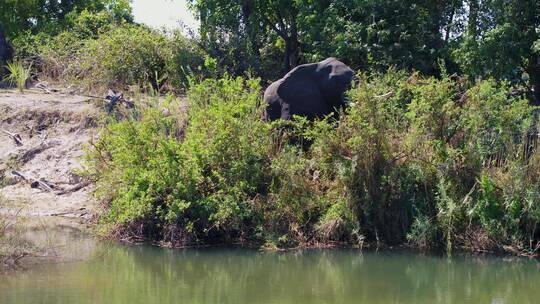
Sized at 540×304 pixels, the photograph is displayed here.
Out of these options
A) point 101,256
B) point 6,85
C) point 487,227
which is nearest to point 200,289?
point 101,256

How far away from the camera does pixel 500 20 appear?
17.9 meters

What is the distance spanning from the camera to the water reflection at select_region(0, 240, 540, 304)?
10.6 meters

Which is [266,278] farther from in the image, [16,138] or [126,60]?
[126,60]

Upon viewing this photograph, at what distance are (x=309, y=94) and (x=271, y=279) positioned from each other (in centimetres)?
508

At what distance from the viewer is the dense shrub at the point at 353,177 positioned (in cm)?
1378

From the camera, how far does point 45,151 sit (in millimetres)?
18766

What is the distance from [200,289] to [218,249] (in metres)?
2.67

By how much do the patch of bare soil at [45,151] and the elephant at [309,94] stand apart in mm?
3801

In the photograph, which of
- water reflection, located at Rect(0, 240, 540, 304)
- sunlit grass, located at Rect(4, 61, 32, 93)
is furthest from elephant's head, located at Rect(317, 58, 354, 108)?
sunlit grass, located at Rect(4, 61, 32, 93)

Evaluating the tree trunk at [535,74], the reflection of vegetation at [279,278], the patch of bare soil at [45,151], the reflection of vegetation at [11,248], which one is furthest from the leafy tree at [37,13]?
the reflection of vegetation at [279,278]

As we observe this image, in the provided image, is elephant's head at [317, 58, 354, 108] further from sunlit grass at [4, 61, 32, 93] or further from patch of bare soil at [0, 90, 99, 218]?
sunlit grass at [4, 61, 32, 93]

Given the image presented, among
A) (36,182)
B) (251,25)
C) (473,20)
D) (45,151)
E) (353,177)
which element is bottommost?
(36,182)

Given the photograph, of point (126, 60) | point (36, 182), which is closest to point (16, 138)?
point (36, 182)

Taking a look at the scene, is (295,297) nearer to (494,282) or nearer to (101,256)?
(494,282)
